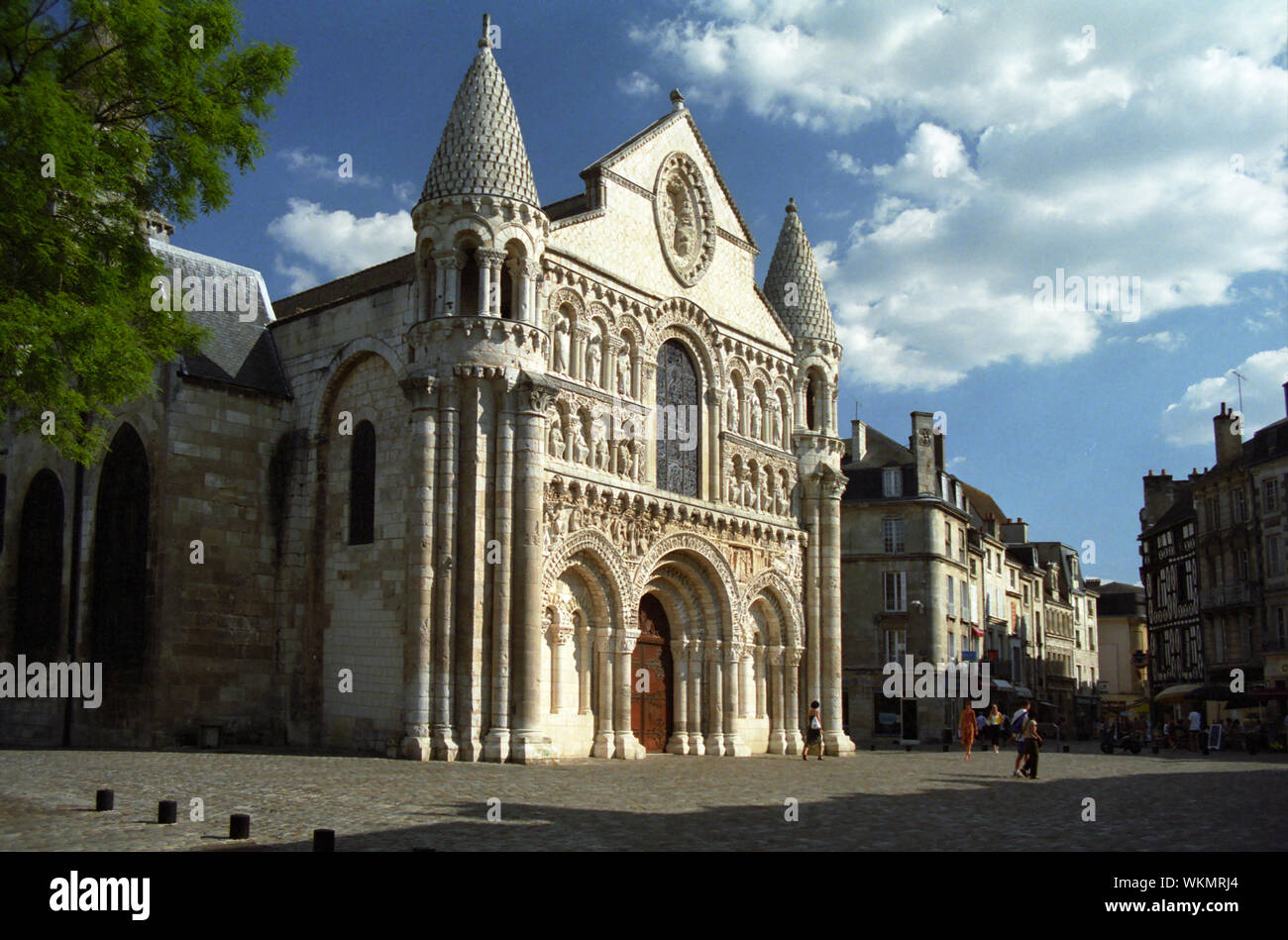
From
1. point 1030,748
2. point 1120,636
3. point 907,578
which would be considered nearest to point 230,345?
point 1030,748

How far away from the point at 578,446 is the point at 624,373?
2750mm

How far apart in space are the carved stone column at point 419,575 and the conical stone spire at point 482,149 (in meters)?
4.02

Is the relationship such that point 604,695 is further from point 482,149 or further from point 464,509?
point 482,149

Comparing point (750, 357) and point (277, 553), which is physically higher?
point (750, 357)

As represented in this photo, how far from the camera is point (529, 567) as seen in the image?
23.4 m

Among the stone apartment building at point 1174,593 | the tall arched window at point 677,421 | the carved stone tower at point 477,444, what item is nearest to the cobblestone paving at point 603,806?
the carved stone tower at point 477,444

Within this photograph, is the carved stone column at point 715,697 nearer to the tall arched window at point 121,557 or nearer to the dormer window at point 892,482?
the tall arched window at point 121,557

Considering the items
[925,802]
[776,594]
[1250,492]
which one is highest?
[1250,492]

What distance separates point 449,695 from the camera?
22.7 meters
